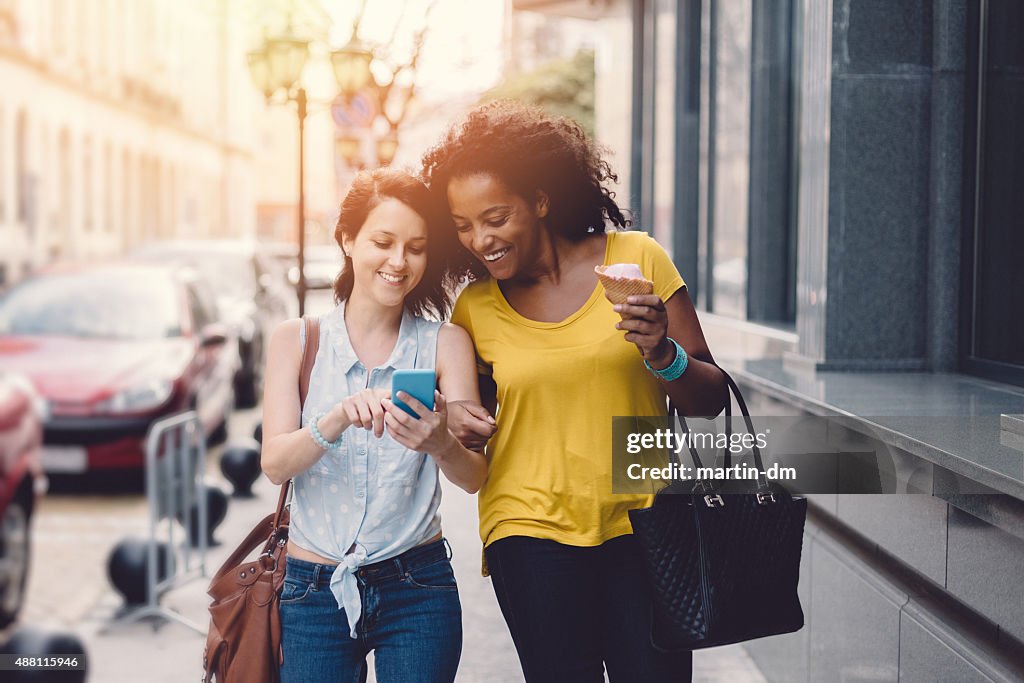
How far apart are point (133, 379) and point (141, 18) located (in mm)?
41165

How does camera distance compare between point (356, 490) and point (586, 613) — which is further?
point (586, 613)

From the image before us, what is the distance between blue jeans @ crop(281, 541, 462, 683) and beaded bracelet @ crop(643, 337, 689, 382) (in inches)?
26.6

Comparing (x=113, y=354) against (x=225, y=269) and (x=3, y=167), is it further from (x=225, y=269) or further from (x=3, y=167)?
(x=3, y=167)

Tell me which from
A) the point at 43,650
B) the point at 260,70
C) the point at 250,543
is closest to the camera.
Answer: the point at 250,543

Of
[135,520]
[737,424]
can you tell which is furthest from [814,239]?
[135,520]

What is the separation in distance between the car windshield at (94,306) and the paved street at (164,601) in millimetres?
1814

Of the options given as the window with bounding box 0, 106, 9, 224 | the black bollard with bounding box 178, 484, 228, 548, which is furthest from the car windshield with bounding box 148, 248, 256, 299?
the window with bounding box 0, 106, 9, 224

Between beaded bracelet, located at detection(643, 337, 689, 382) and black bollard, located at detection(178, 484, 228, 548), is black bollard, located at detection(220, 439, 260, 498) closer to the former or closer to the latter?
black bollard, located at detection(178, 484, 228, 548)

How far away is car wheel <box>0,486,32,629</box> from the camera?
5438mm

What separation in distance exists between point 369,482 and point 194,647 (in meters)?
3.45

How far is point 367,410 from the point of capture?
7.95 feet

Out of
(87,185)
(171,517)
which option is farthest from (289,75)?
(87,185)

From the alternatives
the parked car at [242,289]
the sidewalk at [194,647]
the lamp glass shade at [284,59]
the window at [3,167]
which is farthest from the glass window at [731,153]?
the window at [3,167]

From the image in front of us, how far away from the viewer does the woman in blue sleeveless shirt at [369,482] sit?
8.69 ft
